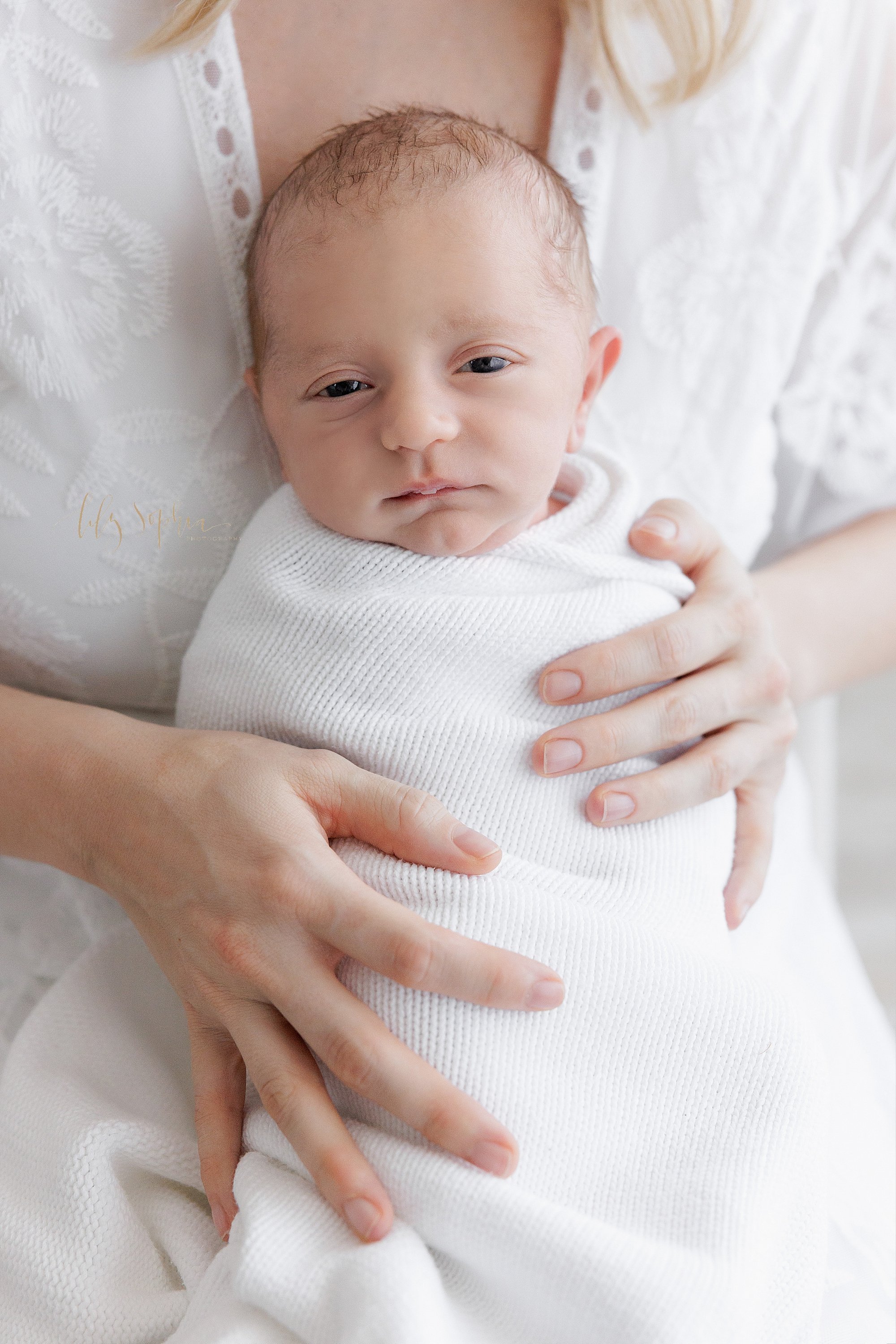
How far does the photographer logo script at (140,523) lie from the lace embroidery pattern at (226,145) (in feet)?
0.51

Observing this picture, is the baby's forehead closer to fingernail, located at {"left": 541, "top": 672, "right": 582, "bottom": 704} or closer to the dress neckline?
the dress neckline

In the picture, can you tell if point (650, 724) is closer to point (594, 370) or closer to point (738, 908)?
point (738, 908)

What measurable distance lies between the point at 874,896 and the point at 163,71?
1.62 m

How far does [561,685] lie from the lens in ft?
2.43

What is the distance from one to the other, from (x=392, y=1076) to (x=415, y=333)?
Answer: 0.49 m

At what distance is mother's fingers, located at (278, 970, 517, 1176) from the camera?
0.58 metres

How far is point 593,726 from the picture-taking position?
0.74 meters

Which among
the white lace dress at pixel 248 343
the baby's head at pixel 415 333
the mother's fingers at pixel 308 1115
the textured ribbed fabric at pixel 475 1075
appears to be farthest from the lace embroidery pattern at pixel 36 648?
the mother's fingers at pixel 308 1115

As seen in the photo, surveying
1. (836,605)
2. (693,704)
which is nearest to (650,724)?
(693,704)

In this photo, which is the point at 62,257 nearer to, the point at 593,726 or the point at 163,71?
the point at 163,71

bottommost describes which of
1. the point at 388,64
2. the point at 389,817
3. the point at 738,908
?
the point at 738,908

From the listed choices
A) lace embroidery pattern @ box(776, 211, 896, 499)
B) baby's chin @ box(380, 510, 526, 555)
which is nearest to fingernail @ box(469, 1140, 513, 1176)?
baby's chin @ box(380, 510, 526, 555)

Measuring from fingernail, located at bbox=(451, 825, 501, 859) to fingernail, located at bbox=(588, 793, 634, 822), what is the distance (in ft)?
0.32

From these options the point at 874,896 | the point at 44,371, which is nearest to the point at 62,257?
the point at 44,371
